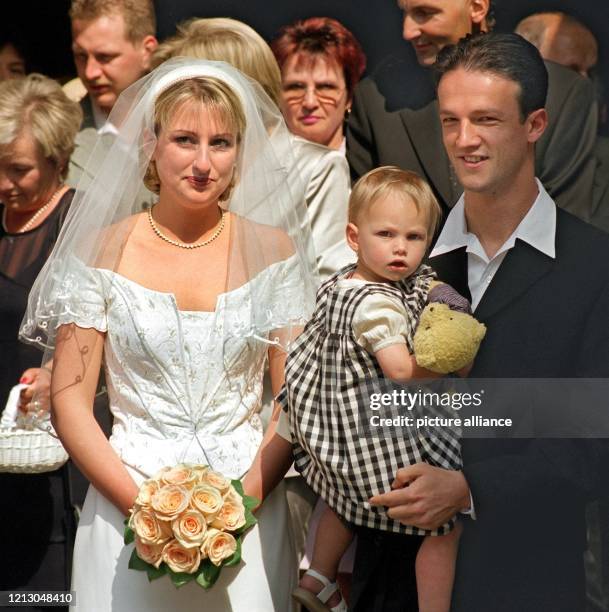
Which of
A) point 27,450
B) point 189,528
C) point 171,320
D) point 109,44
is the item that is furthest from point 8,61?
point 189,528

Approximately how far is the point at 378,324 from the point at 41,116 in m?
1.68

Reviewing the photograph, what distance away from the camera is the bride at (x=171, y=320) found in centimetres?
345

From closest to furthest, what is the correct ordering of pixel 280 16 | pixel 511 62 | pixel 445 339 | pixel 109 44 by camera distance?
1. pixel 445 339
2. pixel 511 62
3. pixel 280 16
4. pixel 109 44

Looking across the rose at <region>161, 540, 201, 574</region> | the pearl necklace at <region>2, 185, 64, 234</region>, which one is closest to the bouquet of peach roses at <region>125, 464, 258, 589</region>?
the rose at <region>161, 540, 201, 574</region>

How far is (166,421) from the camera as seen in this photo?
348cm

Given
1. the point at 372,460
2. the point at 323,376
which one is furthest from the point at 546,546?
the point at 323,376

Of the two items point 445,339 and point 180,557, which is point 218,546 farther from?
point 445,339

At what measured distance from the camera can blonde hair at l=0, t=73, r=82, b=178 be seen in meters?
4.30

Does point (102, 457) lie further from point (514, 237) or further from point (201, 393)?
point (514, 237)

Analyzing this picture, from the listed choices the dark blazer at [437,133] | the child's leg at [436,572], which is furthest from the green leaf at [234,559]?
the dark blazer at [437,133]

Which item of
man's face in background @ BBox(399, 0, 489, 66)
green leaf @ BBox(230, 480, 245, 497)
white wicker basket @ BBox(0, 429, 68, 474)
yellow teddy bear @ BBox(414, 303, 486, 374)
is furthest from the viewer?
white wicker basket @ BBox(0, 429, 68, 474)

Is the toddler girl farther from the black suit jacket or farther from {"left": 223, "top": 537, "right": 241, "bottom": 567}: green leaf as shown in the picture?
{"left": 223, "top": 537, "right": 241, "bottom": 567}: green leaf

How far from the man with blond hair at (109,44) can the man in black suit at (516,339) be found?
1.62 m

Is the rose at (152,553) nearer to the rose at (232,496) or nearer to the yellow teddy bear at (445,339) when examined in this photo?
the rose at (232,496)
